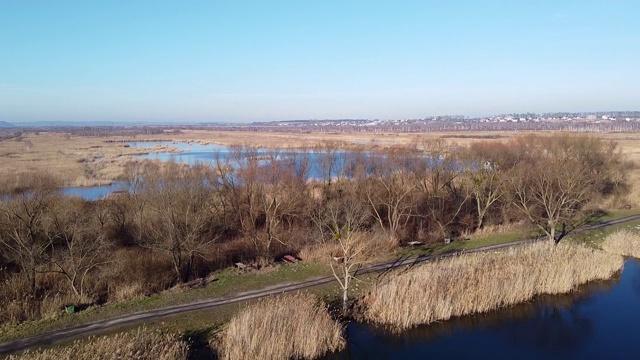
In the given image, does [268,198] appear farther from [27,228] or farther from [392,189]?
[27,228]

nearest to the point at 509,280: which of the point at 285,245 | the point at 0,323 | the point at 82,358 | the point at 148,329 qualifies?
the point at 285,245

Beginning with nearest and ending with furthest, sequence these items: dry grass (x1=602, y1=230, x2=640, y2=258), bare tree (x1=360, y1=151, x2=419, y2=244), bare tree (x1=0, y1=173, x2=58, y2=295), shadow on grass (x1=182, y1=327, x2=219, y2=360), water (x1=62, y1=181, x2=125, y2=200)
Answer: shadow on grass (x1=182, y1=327, x2=219, y2=360) < bare tree (x1=0, y1=173, x2=58, y2=295) < dry grass (x1=602, y1=230, x2=640, y2=258) < bare tree (x1=360, y1=151, x2=419, y2=244) < water (x1=62, y1=181, x2=125, y2=200)

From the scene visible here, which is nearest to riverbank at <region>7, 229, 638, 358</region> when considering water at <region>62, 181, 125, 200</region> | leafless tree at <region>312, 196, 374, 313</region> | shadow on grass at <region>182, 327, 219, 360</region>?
shadow on grass at <region>182, 327, 219, 360</region>

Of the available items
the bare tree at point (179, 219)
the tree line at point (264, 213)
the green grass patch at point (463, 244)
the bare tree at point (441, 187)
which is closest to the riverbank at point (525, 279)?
the tree line at point (264, 213)

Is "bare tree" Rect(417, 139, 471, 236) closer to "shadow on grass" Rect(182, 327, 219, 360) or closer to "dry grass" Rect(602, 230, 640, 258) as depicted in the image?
"dry grass" Rect(602, 230, 640, 258)

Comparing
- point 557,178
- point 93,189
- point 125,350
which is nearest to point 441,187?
point 557,178

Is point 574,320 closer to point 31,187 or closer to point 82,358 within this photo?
point 82,358
